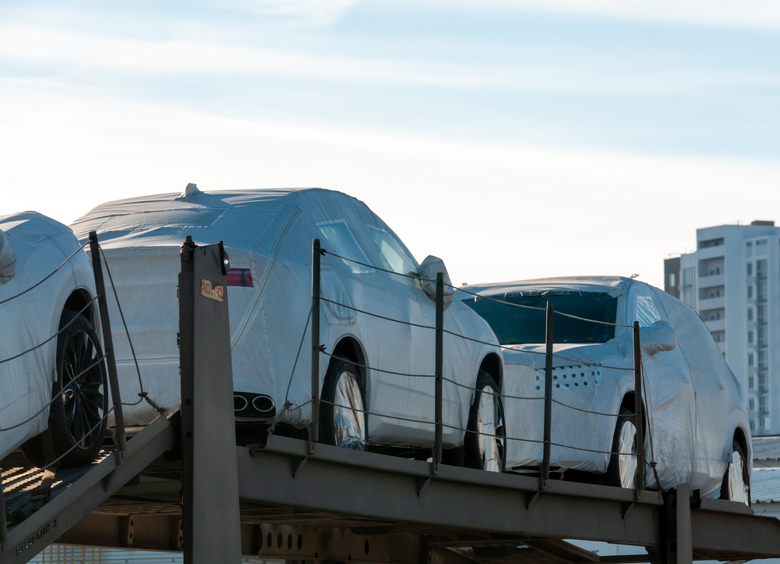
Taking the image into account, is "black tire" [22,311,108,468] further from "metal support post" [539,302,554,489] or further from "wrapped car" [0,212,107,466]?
"metal support post" [539,302,554,489]

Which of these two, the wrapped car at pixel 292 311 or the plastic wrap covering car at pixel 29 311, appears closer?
the plastic wrap covering car at pixel 29 311

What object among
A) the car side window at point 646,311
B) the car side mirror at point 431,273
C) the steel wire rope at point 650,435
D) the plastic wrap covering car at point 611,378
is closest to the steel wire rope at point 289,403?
the car side mirror at point 431,273

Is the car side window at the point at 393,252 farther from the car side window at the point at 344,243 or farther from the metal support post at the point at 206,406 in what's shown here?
the metal support post at the point at 206,406

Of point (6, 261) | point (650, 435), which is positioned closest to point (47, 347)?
point (6, 261)

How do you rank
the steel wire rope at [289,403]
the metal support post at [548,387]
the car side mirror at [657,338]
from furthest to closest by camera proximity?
the car side mirror at [657,338] → the metal support post at [548,387] → the steel wire rope at [289,403]

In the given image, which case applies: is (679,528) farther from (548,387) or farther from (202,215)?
(202,215)


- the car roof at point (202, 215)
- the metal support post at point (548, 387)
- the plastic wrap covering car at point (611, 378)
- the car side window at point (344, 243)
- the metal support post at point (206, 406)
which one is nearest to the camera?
the metal support post at point (206, 406)

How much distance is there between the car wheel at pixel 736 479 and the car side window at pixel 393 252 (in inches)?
188

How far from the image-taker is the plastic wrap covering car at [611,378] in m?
8.97

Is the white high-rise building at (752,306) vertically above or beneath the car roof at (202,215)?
above

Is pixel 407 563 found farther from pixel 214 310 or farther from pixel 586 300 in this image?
pixel 214 310

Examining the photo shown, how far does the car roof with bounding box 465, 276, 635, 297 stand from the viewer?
10438 mm

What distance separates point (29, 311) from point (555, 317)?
244 inches

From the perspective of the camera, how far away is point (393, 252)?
7.56 metres
